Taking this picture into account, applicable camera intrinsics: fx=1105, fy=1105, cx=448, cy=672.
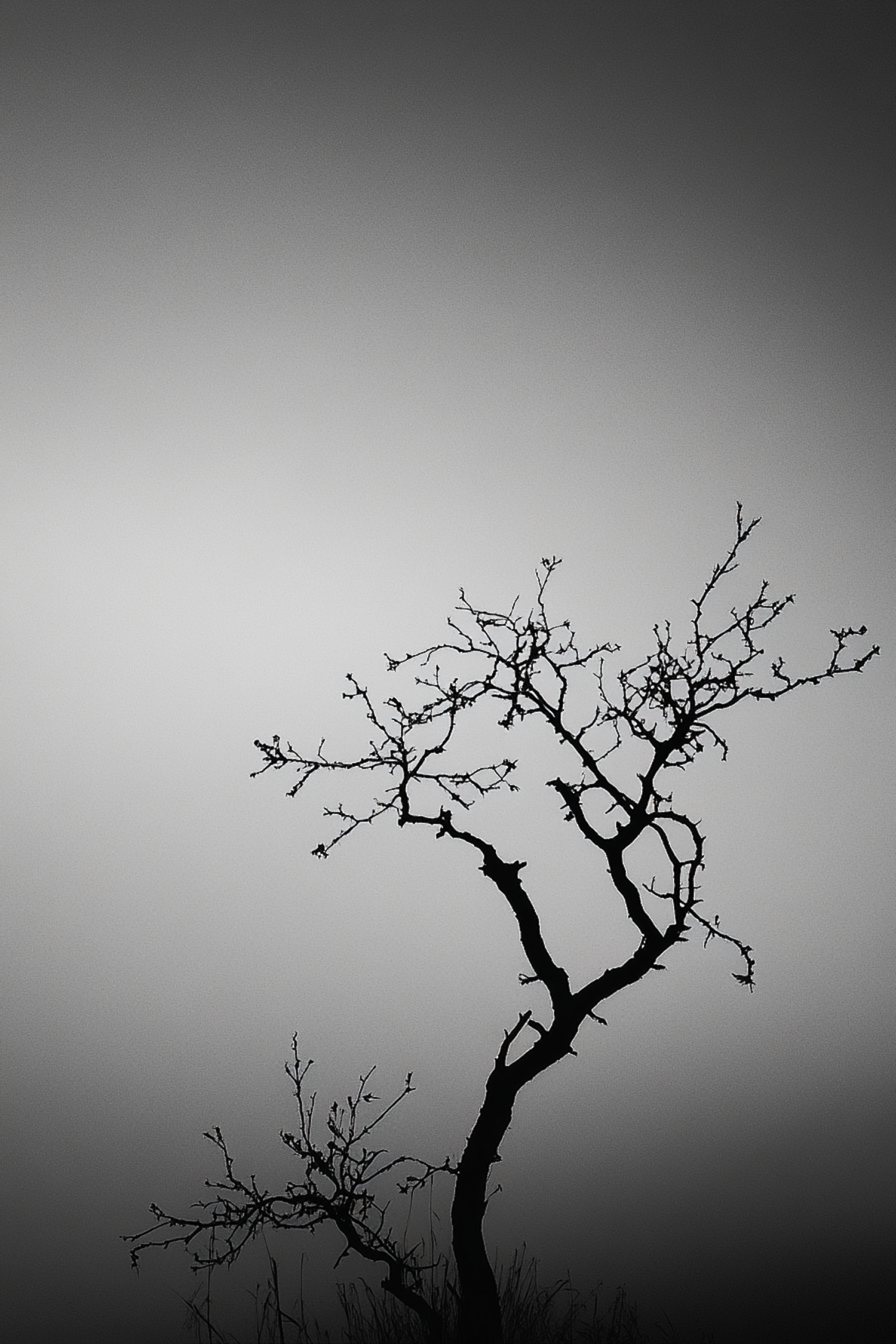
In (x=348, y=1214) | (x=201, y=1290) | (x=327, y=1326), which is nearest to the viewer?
(x=348, y=1214)

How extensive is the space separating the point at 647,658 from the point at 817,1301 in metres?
3.93

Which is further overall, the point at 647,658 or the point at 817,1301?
the point at 817,1301

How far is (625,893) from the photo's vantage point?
492 cm

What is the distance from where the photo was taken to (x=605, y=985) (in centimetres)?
485

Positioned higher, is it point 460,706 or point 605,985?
point 460,706

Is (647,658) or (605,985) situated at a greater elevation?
(647,658)

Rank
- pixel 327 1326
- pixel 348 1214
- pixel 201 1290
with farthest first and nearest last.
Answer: pixel 201 1290 → pixel 327 1326 → pixel 348 1214

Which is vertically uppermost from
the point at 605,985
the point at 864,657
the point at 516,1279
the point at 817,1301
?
the point at 864,657

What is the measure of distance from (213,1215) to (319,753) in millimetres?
1995

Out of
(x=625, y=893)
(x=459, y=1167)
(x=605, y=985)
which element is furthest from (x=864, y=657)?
(x=459, y=1167)

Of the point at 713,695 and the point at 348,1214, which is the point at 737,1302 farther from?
the point at 713,695

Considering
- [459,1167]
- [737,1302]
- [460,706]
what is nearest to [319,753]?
[460,706]

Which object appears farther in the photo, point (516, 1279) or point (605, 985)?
point (516, 1279)

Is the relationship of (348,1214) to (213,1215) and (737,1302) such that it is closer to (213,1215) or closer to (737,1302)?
(213,1215)
